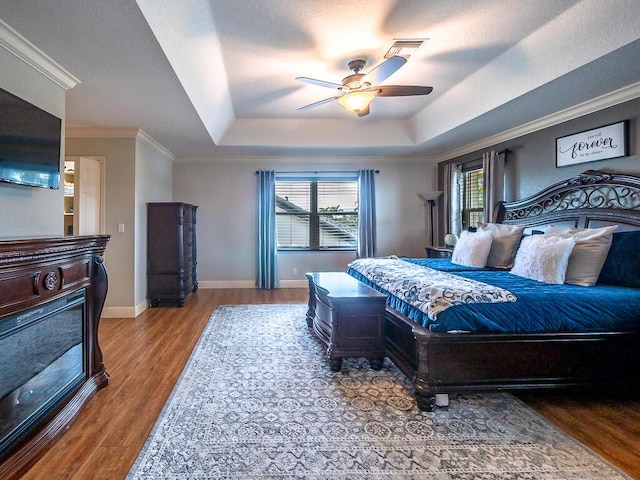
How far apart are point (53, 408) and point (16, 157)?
1.58 m

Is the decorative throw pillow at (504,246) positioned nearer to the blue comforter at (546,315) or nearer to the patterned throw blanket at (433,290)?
the patterned throw blanket at (433,290)

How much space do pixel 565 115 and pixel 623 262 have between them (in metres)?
1.79

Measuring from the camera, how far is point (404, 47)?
2.57 meters

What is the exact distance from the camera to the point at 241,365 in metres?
2.84

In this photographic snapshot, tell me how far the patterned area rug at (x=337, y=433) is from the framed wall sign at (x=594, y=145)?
2.59 meters

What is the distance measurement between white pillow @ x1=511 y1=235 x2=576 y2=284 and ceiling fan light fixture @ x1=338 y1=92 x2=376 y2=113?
6.75 ft

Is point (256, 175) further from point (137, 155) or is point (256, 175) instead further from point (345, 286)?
point (345, 286)

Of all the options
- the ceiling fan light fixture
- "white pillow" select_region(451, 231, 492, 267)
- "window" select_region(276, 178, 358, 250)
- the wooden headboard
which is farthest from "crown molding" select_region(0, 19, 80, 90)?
the wooden headboard

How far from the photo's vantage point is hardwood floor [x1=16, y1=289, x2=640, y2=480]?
1.68m

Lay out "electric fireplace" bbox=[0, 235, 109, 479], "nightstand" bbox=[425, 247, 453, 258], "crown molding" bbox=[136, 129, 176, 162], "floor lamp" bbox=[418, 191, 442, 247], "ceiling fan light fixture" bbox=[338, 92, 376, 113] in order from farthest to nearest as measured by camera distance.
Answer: "floor lamp" bbox=[418, 191, 442, 247]
"nightstand" bbox=[425, 247, 453, 258]
"crown molding" bbox=[136, 129, 176, 162]
"ceiling fan light fixture" bbox=[338, 92, 376, 113]
"electric fireplace" bbox=[0, 235, 109, 479]

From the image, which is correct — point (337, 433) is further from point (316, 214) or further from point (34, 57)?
point (316, 214)

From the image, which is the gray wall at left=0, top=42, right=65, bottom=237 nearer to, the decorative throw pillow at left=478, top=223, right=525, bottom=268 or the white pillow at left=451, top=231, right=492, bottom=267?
the white pillow at left=451, top=231, right=492, bottom=267

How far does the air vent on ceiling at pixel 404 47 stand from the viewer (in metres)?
2.48

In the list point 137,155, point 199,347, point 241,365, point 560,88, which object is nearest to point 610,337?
point 560,88
